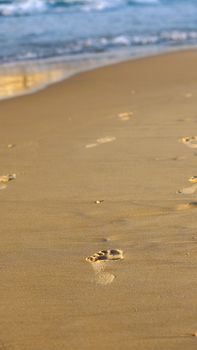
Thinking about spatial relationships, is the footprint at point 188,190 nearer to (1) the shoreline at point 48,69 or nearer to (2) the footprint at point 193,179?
(2) the footprint at point 193,179

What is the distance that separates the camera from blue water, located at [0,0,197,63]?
45.1 feet

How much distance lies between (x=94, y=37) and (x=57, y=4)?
15.4 m

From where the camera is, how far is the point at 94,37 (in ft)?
51.3

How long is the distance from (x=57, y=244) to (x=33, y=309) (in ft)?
A: 2.23

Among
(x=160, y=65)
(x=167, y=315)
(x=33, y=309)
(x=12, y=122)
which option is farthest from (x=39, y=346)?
(x=160, y=65)

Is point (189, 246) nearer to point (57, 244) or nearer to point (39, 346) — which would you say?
point (57, 244)

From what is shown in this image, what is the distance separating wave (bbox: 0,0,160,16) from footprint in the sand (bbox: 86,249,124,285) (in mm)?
24001

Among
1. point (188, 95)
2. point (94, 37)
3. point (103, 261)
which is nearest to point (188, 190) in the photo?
point (103, 261)

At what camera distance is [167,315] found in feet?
8.35

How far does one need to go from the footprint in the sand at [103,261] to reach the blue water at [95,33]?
946 centimetres

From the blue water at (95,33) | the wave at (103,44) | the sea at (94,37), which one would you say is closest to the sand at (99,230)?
the sea at (94,37)

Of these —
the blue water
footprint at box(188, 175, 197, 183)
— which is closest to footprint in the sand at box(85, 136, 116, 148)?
footprint at box(188, 175, 197, 183)

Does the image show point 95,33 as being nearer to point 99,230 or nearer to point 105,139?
point 105,139

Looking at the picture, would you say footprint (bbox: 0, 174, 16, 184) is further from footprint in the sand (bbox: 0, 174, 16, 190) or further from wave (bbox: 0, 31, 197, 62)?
wave (bbox: 0, 31, 197, 62)
